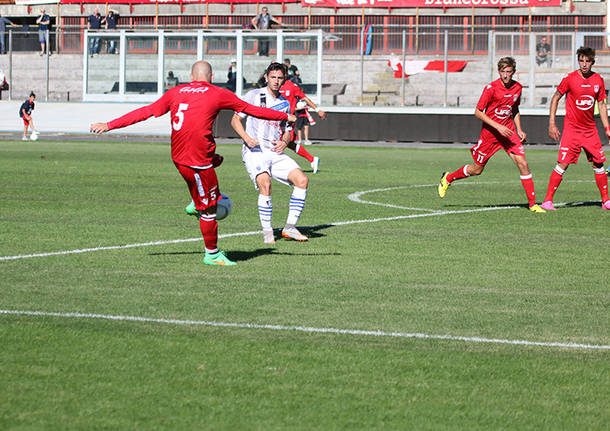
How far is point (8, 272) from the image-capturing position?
8727 millimetres

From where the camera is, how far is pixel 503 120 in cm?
1412

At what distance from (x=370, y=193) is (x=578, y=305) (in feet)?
30.4

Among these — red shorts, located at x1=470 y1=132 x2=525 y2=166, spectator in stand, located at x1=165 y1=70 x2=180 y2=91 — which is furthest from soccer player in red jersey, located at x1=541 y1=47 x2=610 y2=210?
spectator in stand, located at x1=165 y1=70 x2=180 y2=91

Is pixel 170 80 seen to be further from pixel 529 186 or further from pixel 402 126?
pixel 529 186

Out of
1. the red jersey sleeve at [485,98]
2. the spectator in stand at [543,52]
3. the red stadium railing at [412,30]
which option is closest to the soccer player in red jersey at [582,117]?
the red jersey sleeve at [485,98]

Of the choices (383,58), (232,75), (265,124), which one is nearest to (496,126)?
(265,124)

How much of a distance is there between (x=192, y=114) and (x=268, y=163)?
2216 millimetres

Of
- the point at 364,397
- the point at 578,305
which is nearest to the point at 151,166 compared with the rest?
the point at 578,305

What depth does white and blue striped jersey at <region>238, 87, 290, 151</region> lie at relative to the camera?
1105 cm

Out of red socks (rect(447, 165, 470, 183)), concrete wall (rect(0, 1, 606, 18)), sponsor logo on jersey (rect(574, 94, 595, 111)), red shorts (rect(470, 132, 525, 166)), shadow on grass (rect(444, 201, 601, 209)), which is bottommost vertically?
shadow on grass (rect(444, 201, 601, 209))

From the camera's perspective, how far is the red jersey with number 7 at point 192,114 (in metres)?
9.06

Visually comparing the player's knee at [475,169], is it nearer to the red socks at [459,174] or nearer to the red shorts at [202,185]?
the red socks at [459,174]

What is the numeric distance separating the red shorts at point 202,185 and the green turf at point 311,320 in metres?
0.58

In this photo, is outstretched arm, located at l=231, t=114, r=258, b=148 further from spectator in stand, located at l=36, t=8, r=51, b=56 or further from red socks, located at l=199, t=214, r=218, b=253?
spectator in stand, located at l=36, t=8, r=51, b=56
